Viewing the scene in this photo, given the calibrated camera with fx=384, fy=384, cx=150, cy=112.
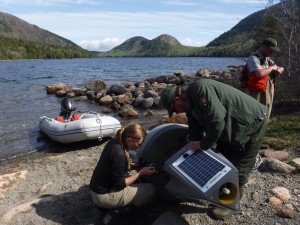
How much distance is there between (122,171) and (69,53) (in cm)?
15114

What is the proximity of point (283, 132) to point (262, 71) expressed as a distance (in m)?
2.15

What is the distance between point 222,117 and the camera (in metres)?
4.43

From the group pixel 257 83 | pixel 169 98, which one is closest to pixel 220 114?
pixel 169 98

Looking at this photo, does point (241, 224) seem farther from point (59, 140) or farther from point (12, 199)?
point (59, 140)

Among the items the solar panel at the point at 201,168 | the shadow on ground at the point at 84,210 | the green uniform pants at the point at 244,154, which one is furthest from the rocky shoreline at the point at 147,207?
A: the solar panel at the point at 201,168

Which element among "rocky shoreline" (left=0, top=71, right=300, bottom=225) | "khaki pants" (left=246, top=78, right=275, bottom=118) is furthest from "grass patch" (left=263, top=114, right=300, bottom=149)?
"khaki pants" (left=246, top=78, right=275, bottom=118)

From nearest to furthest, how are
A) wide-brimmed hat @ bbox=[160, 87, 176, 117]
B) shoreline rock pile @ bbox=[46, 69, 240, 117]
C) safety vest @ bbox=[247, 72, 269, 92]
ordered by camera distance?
wide-brimmed hat @ bbox=[160, 87, 176, 117], safety vest @ bbox=[247, 72, 269, 92], shoreline rock pile @ bbox=[46, 69, 240, 117]

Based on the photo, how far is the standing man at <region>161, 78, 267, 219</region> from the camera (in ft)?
14.5

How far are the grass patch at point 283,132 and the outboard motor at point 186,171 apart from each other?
3024 millimetres

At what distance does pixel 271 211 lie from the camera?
5.19 meters

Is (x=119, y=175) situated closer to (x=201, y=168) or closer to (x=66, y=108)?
(x=201, y=168)

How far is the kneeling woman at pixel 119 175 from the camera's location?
16.0 feet

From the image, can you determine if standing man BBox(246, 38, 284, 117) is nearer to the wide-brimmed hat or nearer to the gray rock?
the wide-brimmed hat

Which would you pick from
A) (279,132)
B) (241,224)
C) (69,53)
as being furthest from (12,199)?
(69,53)
